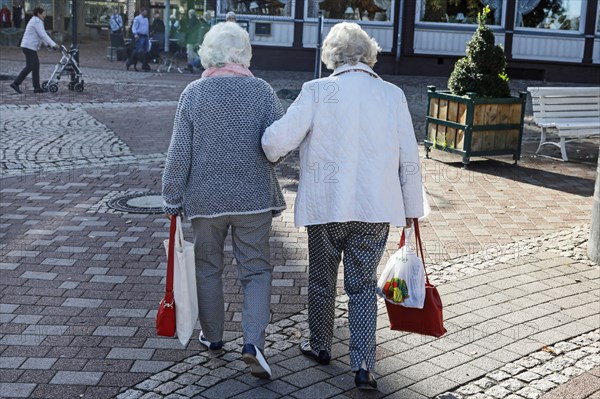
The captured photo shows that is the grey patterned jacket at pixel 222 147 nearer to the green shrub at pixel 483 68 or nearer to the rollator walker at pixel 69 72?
the green shrub at pixel 483 68

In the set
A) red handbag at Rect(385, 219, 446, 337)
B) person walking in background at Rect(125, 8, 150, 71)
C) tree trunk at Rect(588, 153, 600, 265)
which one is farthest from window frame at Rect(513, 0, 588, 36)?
red handbag at Rect(385, 219, 446, 337)

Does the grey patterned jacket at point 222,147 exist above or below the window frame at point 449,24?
below

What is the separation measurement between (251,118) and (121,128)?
30.6ft

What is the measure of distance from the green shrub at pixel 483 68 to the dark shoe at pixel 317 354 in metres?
6.68

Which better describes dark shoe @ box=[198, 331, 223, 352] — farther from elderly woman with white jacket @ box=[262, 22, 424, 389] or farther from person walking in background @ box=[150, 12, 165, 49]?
person walking in background @ box=[150, 12, 165, 49]

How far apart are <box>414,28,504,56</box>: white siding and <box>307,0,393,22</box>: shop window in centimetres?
100

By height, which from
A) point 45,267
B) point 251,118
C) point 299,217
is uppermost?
point 251,118

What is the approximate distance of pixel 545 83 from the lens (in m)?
23.0

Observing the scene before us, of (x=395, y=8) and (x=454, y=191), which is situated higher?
(x=395, y=8)

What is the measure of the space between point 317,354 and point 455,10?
19.8m

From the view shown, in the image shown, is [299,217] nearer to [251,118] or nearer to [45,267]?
[251,118]

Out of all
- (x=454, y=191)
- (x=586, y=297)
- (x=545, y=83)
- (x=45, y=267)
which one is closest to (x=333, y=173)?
(x=586, y=297)

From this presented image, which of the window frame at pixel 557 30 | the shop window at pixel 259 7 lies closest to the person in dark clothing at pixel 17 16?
the shop window at pixel 259 7

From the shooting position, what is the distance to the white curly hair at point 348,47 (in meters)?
4.55
